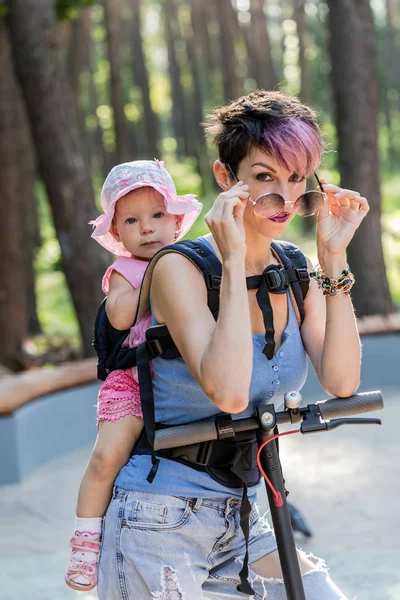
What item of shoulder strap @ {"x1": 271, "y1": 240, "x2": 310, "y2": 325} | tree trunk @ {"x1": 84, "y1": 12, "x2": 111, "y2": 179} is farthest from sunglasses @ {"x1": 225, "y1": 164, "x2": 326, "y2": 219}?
tree trunk @ {"x1": 84, "y1": 12, "x2": 111, "y2": 179}

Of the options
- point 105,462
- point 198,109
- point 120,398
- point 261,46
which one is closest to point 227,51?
point 261,46

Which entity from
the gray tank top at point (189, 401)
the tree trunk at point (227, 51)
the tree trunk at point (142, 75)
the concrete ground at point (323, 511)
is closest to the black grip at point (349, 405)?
the gray tank top at point (189, 401)

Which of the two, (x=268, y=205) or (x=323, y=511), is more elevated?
(x=268, y=205)

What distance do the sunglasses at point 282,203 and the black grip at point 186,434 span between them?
0.47 meters

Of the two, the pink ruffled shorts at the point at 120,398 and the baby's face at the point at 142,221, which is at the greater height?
the baby's face at the point at 142,221

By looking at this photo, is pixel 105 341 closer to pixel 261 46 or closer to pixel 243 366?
pixel 243 366

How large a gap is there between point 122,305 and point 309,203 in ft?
2.19

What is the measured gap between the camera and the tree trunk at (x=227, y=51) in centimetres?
2445

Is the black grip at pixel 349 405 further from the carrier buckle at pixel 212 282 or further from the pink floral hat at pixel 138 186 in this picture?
the pink floral hat at pixel 138 186

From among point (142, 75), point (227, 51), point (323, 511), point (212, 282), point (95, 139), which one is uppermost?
point (227, 51)

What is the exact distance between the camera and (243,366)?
2.04 m

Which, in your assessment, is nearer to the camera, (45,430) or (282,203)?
(282,203)

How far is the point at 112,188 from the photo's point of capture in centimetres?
273

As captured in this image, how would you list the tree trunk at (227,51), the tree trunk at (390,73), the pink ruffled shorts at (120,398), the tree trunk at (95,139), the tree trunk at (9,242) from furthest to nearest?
1. the tree trunk at (390,73)
2. the tree trunk at (95,139)
3. the tree trunk at (227,51)
4. the tree trunk at (9,242)
5. the pink ruffled shorts at (120,398)
